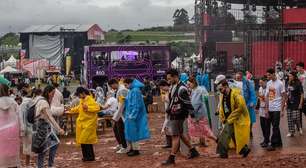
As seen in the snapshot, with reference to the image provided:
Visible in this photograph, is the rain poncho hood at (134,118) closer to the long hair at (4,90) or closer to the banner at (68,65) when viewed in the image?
the long hair at (4,90)

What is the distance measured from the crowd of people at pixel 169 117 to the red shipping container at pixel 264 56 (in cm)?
1622

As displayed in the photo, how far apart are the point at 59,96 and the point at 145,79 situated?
16.1m

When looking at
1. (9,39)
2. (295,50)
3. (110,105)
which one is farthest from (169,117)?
(9,39)

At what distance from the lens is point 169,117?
11.5 meters

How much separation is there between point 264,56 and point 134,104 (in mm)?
19883

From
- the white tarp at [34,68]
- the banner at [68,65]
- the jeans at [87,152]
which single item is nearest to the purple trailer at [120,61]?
the jeans at [87,152]

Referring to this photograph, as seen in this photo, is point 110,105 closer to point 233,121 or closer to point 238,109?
point 233,121

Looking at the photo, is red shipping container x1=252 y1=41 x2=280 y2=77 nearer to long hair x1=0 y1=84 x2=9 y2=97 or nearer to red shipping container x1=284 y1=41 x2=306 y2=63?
red shipping container x1=284 y1=41 x2=306 y2=63

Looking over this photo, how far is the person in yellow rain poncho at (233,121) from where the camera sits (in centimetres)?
1141

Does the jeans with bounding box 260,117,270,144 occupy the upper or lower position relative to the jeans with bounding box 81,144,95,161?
upper

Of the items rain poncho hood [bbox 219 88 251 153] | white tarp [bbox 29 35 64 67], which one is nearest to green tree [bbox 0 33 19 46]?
white tarp [bbox 29 35 64 67]

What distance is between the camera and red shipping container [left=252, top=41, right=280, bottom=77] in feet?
102

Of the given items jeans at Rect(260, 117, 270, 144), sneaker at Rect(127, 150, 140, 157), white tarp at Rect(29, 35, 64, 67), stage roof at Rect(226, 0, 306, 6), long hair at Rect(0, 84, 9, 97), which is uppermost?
stage roof at Rect(226, 0, 306, 6)

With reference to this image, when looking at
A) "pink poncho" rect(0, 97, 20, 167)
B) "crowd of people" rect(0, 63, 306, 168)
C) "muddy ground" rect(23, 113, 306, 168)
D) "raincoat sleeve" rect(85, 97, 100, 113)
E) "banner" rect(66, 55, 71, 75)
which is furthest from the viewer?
"banner" rect(66, 55, 71, 75)
